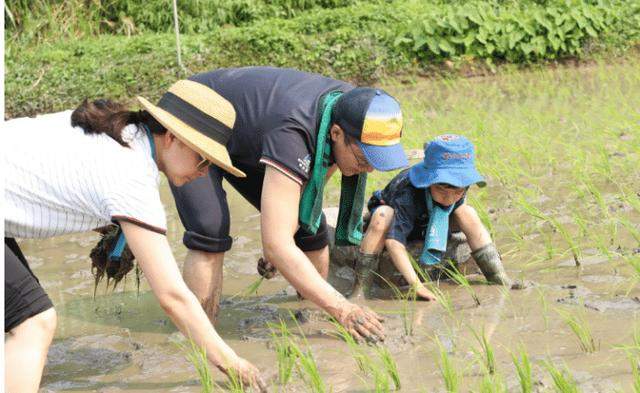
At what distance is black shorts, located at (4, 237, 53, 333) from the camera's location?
2.75m

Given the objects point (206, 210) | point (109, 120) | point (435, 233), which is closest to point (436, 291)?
point (435, 233)

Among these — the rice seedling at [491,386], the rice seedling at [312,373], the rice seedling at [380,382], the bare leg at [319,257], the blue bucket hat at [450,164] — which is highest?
the blue bucket hat at [450,164]

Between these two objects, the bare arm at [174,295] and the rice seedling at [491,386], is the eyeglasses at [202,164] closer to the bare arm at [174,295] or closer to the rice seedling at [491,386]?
the bare arm at [174,295]

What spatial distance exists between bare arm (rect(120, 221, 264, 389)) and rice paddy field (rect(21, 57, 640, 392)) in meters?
0.15

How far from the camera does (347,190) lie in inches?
152


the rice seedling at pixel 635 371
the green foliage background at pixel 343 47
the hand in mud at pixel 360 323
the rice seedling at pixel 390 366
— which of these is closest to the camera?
the rice seedling at pixel 635 371

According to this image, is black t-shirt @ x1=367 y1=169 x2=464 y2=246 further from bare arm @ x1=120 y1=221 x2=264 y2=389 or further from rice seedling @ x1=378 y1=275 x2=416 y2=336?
bare arm @ x1=120 y1=221 x2=264 y2=389

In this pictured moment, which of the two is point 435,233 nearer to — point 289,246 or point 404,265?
point 404,265

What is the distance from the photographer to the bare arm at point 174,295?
9.04 ft

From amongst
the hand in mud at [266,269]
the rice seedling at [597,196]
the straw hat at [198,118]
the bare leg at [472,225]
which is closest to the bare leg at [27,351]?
the straw hat at [198,118]

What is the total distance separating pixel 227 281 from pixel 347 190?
38.4 inches

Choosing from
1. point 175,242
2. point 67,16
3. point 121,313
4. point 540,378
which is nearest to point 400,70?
point 67,16

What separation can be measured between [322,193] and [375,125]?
0.44m

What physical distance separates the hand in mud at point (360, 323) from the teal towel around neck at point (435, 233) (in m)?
0.82
